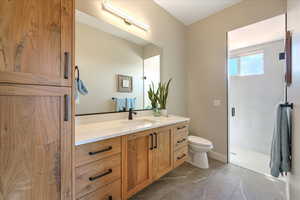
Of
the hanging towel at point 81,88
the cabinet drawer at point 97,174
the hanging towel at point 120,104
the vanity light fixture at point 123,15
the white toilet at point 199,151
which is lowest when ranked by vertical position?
the white toilet at point 199,151

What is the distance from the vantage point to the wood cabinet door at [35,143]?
0.64 meters

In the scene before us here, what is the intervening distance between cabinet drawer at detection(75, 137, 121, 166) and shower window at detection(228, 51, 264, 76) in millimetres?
2823

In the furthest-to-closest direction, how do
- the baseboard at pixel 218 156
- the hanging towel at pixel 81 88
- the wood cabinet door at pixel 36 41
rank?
the baseboard at pixel 218 156 < the hanging towel at pixel 81 88 < the wood cabinet door at pixel 36 41

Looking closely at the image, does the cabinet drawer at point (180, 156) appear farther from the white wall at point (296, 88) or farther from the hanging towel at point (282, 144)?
the white wall at point (296, 88)

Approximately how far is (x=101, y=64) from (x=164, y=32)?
139cm

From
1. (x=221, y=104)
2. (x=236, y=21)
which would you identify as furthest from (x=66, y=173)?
(x=236, y=21)

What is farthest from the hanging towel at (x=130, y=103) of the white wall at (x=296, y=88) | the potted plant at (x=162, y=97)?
the white wall at (x=296, y=88)

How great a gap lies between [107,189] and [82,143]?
18.5 inches

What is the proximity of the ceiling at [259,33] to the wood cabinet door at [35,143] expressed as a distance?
2.79 metres

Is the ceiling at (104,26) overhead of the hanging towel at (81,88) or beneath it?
overhead

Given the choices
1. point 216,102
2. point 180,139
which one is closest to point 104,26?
point 180,139

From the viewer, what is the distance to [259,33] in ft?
7.85

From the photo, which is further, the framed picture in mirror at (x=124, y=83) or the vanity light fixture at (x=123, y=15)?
the framed picture in mirror at (x=124, y=83)

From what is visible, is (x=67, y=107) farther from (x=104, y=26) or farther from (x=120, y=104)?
(x=104, y=26)
